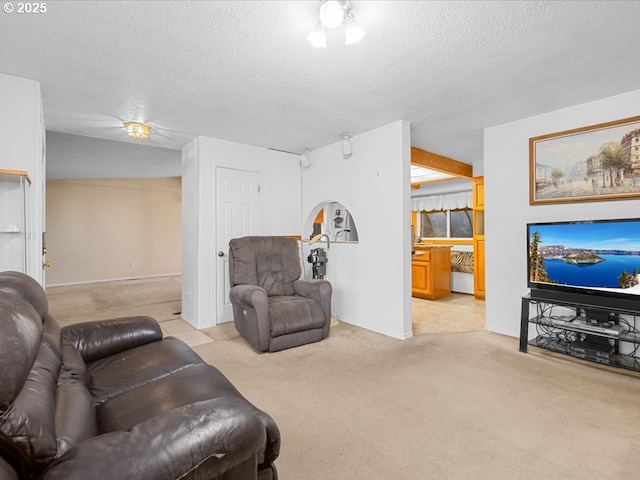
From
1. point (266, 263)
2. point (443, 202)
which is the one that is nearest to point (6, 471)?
point (266, 263)

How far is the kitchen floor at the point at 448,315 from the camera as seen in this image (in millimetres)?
3854

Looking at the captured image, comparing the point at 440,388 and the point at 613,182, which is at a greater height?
the point at 613,182

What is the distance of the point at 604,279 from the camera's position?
2.68m

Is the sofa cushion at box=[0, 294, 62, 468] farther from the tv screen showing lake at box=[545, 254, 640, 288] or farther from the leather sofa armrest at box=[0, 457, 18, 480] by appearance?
the tv screen showing lake at box=[545, 254, 640, 288]

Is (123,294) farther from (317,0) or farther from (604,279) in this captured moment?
(604,279)

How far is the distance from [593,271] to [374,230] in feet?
6.39

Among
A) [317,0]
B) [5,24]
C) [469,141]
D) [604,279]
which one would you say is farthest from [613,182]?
[5,24]

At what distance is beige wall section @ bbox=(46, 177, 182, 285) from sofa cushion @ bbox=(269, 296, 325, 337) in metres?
6.16

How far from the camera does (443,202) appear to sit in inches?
259

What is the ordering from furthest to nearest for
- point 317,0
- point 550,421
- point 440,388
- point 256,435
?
point 440,388 < point 550,421 < point 317,0 < point 256,435

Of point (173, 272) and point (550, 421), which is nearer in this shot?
point (550, 421)

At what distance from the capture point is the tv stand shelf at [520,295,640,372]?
8.45 feet

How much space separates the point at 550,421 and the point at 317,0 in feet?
8.65

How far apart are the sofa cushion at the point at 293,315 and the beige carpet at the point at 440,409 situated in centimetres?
21
